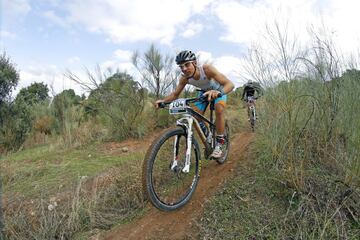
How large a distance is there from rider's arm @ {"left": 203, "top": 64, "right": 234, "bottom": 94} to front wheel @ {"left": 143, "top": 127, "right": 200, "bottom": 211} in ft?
2.63

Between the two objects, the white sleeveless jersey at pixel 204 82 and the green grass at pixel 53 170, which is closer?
the white sleeveless jersey at pixel 204 82

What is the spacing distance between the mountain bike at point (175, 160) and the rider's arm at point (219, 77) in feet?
1.13

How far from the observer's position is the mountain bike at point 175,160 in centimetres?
283

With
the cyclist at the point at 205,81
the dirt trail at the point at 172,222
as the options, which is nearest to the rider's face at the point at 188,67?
the cyclist at the point at 205,81

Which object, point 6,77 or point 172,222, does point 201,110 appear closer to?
point 172,222

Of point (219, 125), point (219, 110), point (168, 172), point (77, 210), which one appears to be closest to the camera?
point (77, 210)

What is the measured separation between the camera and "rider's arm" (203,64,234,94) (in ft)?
11.3

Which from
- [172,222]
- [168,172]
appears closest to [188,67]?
[168,172]

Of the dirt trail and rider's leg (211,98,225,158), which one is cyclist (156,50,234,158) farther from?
the dirt trail

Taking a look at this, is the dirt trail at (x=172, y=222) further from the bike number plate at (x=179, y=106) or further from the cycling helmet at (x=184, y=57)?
the cycling helmet at (x=184, y=57)

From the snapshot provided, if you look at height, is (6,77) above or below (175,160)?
above

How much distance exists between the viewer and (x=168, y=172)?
3715mm

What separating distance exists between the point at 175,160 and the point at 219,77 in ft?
4.21

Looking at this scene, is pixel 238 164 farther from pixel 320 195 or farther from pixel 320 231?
pixel 320 231
